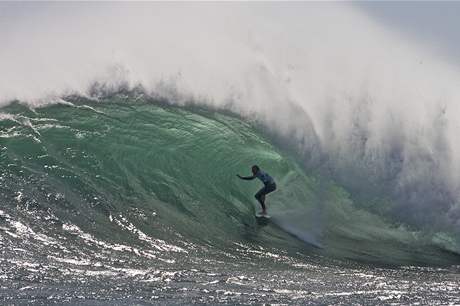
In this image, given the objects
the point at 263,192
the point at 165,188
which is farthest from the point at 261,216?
the point at 165,188

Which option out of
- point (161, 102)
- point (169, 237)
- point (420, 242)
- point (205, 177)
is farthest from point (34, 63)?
point (420, 242)

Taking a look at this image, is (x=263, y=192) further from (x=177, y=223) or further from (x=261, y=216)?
(x=177, y=223)

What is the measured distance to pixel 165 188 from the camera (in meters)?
12.6

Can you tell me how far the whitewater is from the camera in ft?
29.6

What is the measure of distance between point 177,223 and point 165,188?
1437 mm

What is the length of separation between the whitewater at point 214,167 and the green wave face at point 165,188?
0.15ft

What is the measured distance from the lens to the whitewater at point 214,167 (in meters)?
9.03

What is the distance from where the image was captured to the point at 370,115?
16641 millimetres

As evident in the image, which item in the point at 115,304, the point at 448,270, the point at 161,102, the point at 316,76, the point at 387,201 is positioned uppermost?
the point at 316,76

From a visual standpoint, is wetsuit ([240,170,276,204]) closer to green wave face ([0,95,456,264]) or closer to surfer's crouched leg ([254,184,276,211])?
surfer's crouched leg ([254,184,276,211])

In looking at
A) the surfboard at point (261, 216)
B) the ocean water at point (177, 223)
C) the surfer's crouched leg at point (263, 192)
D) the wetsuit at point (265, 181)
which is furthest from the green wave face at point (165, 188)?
the wetsuit at point (265, 181)

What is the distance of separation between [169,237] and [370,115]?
8079mm

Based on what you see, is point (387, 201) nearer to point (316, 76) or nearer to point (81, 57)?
point (316, 76)

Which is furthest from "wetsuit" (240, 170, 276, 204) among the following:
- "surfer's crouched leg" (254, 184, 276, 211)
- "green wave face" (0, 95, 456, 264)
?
"green wave face" (0, 95, 456, 264)
